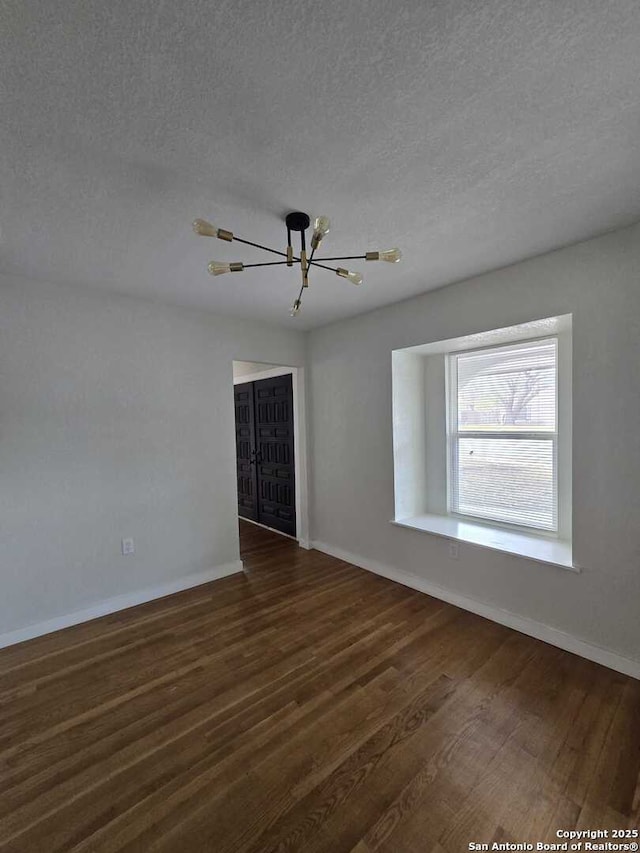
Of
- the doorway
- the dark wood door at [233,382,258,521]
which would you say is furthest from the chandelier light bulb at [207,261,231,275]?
the dark wood door at [233,382,258,521]

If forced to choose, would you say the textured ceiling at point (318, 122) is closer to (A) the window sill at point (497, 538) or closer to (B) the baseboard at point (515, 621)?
(A) the window sill at point (497, 538)

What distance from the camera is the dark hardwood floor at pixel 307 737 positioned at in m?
1.33

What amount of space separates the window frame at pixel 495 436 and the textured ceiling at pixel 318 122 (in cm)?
104

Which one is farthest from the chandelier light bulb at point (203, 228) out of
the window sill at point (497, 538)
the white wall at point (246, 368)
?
the white wall at point (246, 368)

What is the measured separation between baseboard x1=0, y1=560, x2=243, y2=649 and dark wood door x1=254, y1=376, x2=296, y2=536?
4.08ft

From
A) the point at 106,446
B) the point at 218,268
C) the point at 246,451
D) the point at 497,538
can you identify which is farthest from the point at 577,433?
the point at 246,451

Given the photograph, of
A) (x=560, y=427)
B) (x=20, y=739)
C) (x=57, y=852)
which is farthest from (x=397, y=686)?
(x=560, y=427)

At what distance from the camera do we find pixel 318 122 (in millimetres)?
1296

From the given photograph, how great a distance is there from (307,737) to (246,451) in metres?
4.15

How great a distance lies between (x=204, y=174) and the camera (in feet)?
5.06

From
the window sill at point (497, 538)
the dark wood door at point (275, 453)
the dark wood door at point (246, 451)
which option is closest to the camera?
the window sill at point (497, 538)

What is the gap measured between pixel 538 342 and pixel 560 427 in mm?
686

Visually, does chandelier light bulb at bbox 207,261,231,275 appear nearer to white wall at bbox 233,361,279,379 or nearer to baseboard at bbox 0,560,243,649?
baseboard at bbox 0,560,243,649

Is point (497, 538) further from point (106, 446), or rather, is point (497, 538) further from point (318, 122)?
point (106, 446)
